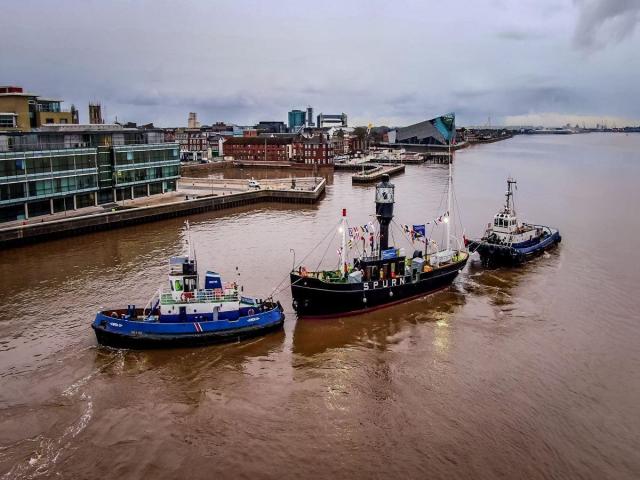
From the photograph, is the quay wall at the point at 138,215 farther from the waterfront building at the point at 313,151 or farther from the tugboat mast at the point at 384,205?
the waterfront building at the point at 313,151

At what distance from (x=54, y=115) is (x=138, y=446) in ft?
257

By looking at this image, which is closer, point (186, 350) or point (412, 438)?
point (412, 438)

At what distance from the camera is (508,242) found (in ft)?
143

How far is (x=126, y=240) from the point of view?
49.5 meters

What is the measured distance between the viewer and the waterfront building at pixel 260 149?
13425cm

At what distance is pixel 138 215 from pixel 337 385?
129 ft

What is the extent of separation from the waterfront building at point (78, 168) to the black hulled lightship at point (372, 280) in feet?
99.2

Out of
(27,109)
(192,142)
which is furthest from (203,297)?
(192,142)

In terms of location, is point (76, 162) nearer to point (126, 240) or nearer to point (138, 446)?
point (126, 240)

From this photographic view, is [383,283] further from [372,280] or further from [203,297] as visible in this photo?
[203,297]

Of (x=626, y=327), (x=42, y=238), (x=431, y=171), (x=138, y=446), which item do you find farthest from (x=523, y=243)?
(x=431, y=171)

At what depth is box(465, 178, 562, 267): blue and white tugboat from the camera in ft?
139

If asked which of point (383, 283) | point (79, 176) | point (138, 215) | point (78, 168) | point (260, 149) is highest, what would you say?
point (260, 149)

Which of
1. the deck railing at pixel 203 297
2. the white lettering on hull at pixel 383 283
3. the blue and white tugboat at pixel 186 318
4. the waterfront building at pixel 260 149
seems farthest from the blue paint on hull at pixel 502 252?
the waterfront building at pixel 260 149
